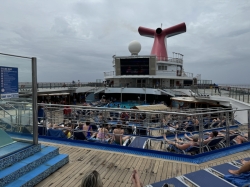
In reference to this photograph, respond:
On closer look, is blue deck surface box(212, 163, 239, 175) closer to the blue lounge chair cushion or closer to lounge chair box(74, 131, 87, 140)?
the blue lounge chair cushion

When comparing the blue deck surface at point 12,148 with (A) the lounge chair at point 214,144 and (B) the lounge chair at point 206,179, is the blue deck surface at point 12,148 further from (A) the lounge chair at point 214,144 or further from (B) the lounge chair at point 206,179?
(A) the lounge chair at point 214,144

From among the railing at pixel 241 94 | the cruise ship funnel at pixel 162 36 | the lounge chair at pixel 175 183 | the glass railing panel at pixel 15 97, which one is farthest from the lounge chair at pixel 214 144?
→ the cruise ship funnel at pixel 162 36

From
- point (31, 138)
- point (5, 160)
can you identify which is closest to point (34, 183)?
point (5, 160)

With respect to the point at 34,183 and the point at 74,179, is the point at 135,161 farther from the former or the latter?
the point at 34,183

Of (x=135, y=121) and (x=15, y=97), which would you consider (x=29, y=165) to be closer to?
(x=15, y=97)

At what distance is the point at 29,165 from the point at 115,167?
63.6 inches

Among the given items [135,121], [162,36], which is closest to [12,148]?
[135,121]

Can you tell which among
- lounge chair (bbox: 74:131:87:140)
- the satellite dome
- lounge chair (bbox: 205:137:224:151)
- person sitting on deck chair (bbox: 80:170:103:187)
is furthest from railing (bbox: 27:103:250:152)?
the satellite dome

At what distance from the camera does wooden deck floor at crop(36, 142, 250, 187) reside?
342cm

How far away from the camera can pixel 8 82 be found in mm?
3314

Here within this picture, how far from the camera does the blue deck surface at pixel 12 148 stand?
3313mm

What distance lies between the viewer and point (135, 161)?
4242 mm

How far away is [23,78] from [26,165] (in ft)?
5.19

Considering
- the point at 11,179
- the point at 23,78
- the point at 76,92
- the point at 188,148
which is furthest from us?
the point at 76,92
